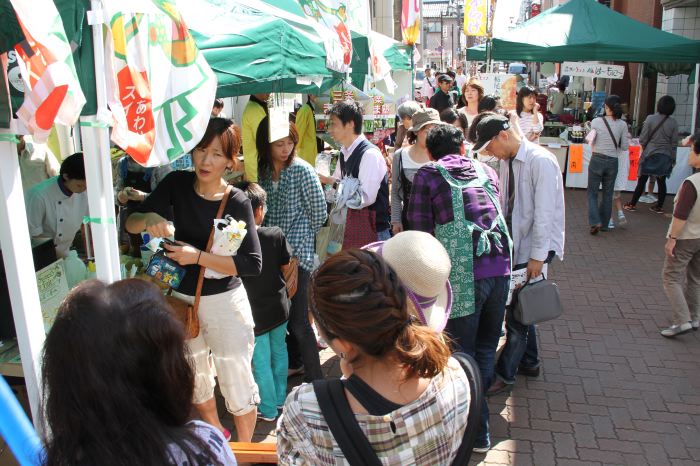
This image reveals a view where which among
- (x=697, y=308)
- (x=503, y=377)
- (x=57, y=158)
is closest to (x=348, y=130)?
(x=503, y=377)

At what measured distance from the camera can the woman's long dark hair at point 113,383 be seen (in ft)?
4.11

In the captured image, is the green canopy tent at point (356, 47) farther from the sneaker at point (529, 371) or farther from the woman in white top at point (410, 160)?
the sneaker at point (529, 371)

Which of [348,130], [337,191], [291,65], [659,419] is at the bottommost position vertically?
[659,419]

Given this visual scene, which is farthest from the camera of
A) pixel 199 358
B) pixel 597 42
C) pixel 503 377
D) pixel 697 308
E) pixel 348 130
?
pixel 597 42

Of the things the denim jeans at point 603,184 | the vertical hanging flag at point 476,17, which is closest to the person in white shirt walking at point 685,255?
the denim jeans at point 603,184

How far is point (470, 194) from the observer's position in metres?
3.32

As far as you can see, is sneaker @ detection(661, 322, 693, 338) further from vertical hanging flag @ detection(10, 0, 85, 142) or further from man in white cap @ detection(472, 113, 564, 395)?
vertical hanging flag @ detection(10, 0, 85, 142)

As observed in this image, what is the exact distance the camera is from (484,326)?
3.60 m

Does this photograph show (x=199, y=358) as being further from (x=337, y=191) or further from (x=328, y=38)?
(x=328, y=38)

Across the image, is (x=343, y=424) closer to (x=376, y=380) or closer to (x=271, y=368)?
(x=376, y=380)

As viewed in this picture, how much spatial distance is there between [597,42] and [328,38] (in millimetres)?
6269

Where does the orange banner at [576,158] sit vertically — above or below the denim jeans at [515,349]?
above

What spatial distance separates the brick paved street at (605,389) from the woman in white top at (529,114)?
119 inches

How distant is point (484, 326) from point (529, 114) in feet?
22.0
